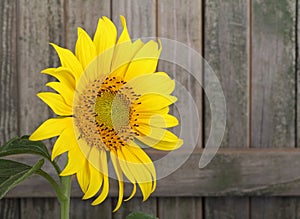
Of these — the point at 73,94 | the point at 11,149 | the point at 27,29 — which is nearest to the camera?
the point at 73,94

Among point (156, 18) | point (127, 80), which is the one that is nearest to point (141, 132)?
point (127, 80)

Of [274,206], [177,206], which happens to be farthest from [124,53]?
[274,206]

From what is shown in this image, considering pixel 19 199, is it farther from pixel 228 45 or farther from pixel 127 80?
pixel 127 80

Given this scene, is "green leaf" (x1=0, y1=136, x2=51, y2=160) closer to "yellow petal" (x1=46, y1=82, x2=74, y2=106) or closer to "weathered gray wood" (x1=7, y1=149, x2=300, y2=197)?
"yellow petal" (x1=46, y1=82, x2=74, y2=106)

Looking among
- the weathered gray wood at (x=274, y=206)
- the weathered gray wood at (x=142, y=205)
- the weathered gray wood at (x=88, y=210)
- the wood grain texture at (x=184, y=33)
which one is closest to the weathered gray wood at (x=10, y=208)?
the weathered gray wood at (x=88, y=210)

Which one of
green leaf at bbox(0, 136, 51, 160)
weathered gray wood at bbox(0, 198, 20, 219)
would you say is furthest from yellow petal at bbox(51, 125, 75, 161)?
weathered gray wood at bbox(0, 198, 20, 219)

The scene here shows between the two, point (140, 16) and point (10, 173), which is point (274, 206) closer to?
point (140, 16)

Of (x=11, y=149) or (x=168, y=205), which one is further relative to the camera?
(x=168, y=205)
